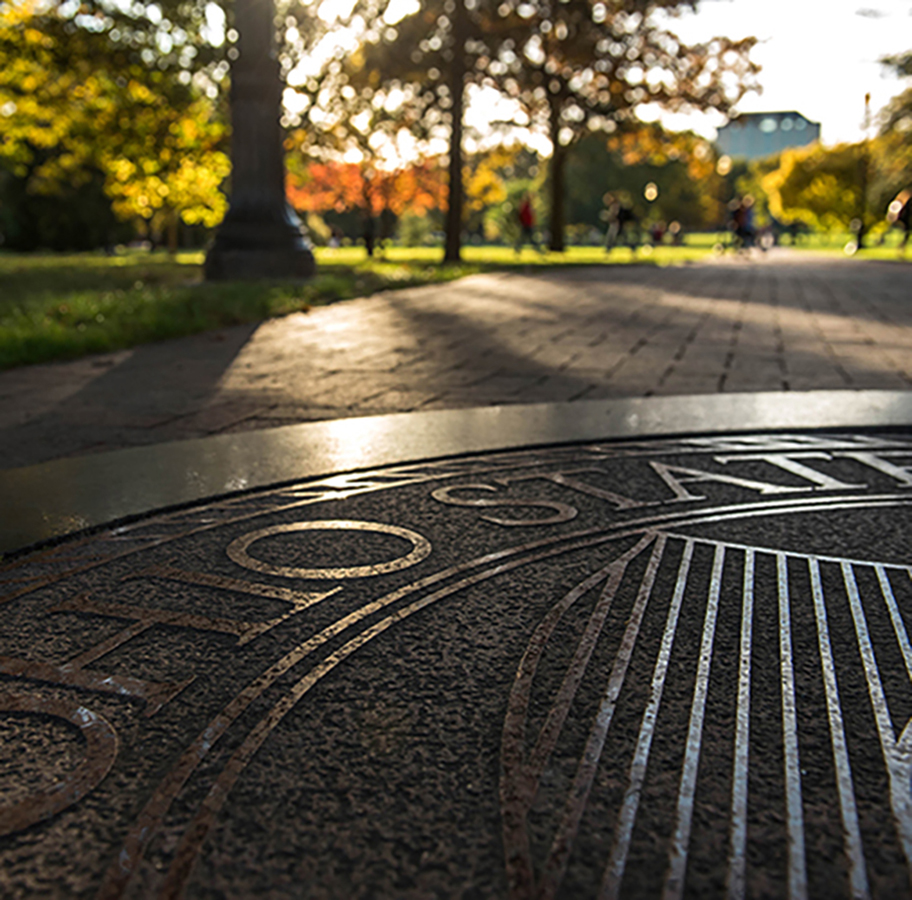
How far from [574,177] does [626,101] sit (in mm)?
55284

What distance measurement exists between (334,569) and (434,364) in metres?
3.75

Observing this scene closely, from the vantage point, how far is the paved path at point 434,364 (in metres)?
4.50

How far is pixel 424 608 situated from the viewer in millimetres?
2111

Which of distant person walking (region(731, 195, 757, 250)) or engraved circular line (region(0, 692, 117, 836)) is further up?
distant person walking (region(731, 195, 757, 250))

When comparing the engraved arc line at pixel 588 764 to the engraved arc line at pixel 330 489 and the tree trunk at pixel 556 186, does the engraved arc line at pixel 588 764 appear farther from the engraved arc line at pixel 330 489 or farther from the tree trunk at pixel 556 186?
the tree trunk at pixel 556 186

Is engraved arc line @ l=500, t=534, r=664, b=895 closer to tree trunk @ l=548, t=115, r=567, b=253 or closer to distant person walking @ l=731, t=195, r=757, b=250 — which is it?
tree trunk @ l=548, t=115, r=567, b=253

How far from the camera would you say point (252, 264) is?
11.7m

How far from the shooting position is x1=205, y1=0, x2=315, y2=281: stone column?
11.5 metres

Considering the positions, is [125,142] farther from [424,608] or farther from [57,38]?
[424,608]

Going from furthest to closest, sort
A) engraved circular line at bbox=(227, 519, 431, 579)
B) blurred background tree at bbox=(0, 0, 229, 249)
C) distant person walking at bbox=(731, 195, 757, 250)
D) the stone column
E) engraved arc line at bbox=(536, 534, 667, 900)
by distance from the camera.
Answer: distant person walking at bbox=(731, 195, 757, 250) < blurred background tree at bbox=(0, 0, 229, 249) < the stone column < engraved circular line at bbox=(227, 519, 431, 579) < engraved arc line at bbox=(536, 534, 667, 900)

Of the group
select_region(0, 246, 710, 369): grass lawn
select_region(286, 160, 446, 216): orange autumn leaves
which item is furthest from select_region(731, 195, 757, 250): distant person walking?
A: select_region(286, 160, 446, 216): orange autumn leaves

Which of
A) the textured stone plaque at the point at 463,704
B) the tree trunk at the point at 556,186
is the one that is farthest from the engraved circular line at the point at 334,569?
the tree trunk at the point at 556,186

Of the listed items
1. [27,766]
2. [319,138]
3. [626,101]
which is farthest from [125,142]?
[27,766]

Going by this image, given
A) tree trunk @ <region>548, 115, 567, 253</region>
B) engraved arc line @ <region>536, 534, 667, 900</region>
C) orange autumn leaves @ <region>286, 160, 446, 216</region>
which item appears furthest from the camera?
orange autumn leaves @ <region>286, 160, 446, 216</region>
